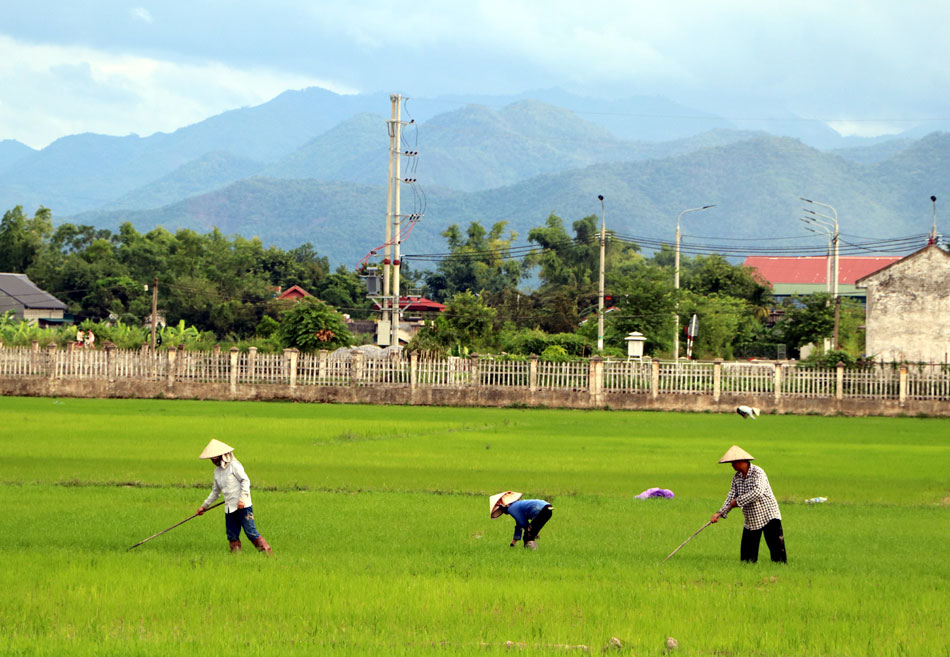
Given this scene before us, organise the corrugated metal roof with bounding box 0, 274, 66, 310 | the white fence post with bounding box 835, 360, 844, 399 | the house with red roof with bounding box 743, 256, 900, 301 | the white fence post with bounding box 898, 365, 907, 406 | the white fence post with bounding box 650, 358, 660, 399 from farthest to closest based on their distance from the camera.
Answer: the house with red roof with bounding box 743, 256, 900, 301
the corrugated metal roof with bounding box 0, 274, 66, 310
the white fence post with bounding box 650, 358, 660, 399
the white fence post with bounding box 835, 360, 844, 399
the white fence post with bounding box 898, 365, 907, 406

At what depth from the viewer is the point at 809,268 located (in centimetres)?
13425

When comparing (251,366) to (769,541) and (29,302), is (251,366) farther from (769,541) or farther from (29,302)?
(29,302)

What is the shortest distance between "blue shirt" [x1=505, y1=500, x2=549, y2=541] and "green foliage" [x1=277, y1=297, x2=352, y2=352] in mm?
40696

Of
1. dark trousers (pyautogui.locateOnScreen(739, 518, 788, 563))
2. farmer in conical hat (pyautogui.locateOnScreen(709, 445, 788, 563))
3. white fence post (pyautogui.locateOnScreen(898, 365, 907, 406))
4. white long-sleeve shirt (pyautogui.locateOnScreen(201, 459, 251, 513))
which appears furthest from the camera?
white fence post (pyautogui.locateOnScreen(898, 365, 907, 406))

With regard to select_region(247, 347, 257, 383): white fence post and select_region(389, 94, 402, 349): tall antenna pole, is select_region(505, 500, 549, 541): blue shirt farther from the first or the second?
select_region(389, 94, 402, 349): tall antenna pole

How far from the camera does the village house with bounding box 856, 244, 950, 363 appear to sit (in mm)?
49219

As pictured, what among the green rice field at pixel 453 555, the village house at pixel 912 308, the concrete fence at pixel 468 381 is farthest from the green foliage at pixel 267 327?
the green rice field at pixel 453 555

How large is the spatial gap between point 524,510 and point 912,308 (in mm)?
41453

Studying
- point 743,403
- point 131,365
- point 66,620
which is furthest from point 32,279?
point 66,620

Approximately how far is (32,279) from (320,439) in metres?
82.4

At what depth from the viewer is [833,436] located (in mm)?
30797

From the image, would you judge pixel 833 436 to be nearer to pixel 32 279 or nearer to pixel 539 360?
pixel 539 360

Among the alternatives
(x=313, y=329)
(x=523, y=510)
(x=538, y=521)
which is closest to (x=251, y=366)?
(x=313, y=329)

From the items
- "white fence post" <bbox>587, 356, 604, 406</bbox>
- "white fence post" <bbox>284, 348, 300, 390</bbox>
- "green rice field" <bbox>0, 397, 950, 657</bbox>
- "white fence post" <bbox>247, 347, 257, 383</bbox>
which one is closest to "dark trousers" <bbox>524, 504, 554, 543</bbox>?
"green rice field" <bbox>0, 397, 950, 657</bbox>
